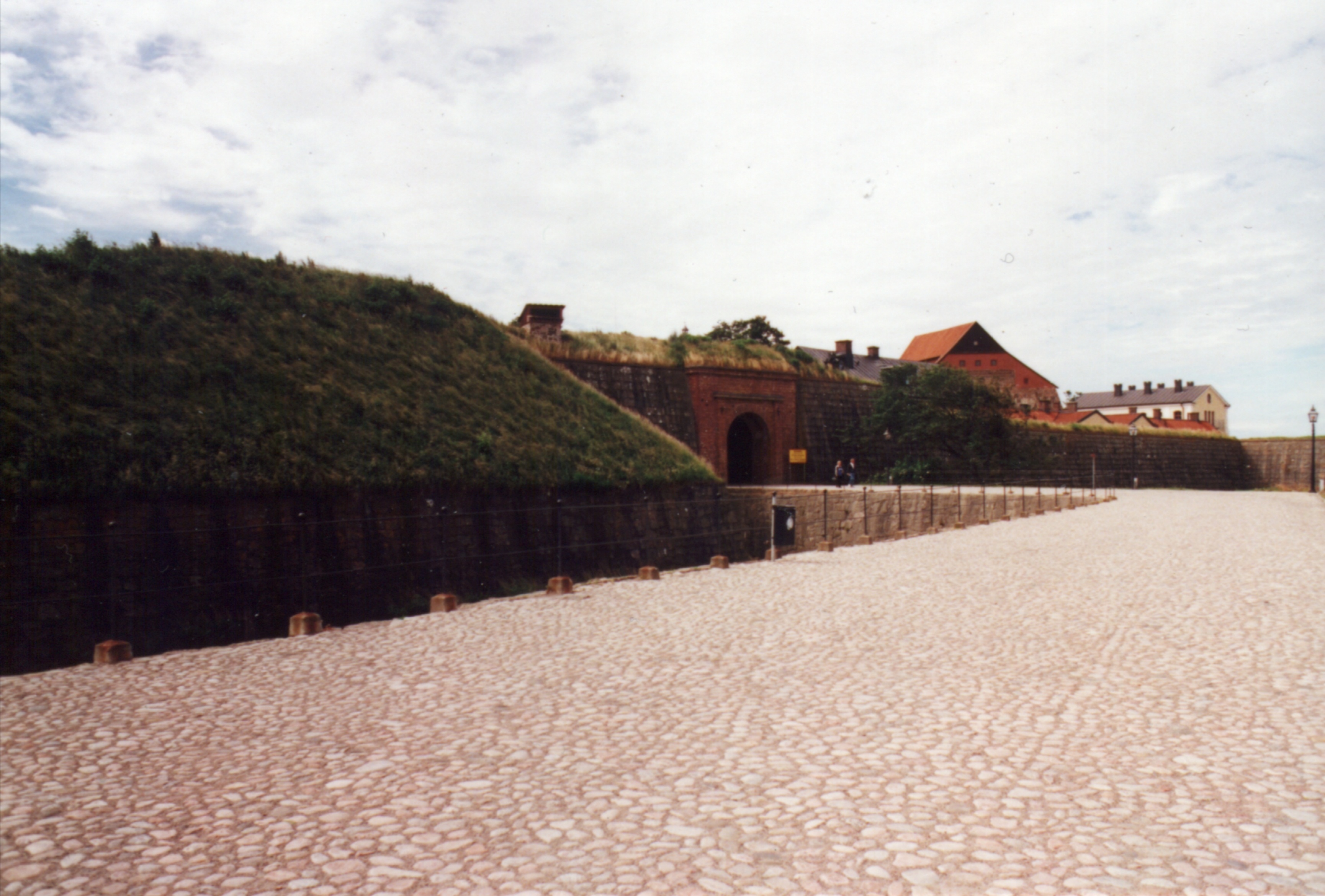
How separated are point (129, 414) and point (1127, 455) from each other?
4548cm

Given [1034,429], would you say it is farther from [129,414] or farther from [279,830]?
[279,830]

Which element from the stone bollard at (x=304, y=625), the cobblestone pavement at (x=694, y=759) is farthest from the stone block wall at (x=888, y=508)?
the stone bollard at (x=304, y=625)

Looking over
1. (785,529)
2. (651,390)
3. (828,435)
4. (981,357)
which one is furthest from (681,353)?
(981,357)

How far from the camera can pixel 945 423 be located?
107 ft

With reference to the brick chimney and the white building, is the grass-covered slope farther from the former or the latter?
the white building

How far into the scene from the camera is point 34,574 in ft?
35.7

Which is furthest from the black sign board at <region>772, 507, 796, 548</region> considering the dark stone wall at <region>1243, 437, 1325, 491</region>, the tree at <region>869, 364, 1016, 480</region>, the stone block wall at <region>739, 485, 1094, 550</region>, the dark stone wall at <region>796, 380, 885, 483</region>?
the dark stone wall at <region>1243, 437, 1325, 491</region>

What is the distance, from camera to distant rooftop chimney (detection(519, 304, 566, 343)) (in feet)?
94.0

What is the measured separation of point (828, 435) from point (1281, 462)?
32.5 m

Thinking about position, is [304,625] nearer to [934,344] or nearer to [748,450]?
[748,450]

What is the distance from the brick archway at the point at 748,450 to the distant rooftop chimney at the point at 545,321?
7934 mm

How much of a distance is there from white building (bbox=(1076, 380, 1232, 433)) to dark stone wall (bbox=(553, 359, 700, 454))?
66267mm

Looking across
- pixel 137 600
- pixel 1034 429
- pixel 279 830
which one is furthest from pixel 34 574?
pixel 1034 429

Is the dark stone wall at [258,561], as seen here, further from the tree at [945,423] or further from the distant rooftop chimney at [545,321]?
the tree at [945,423]
